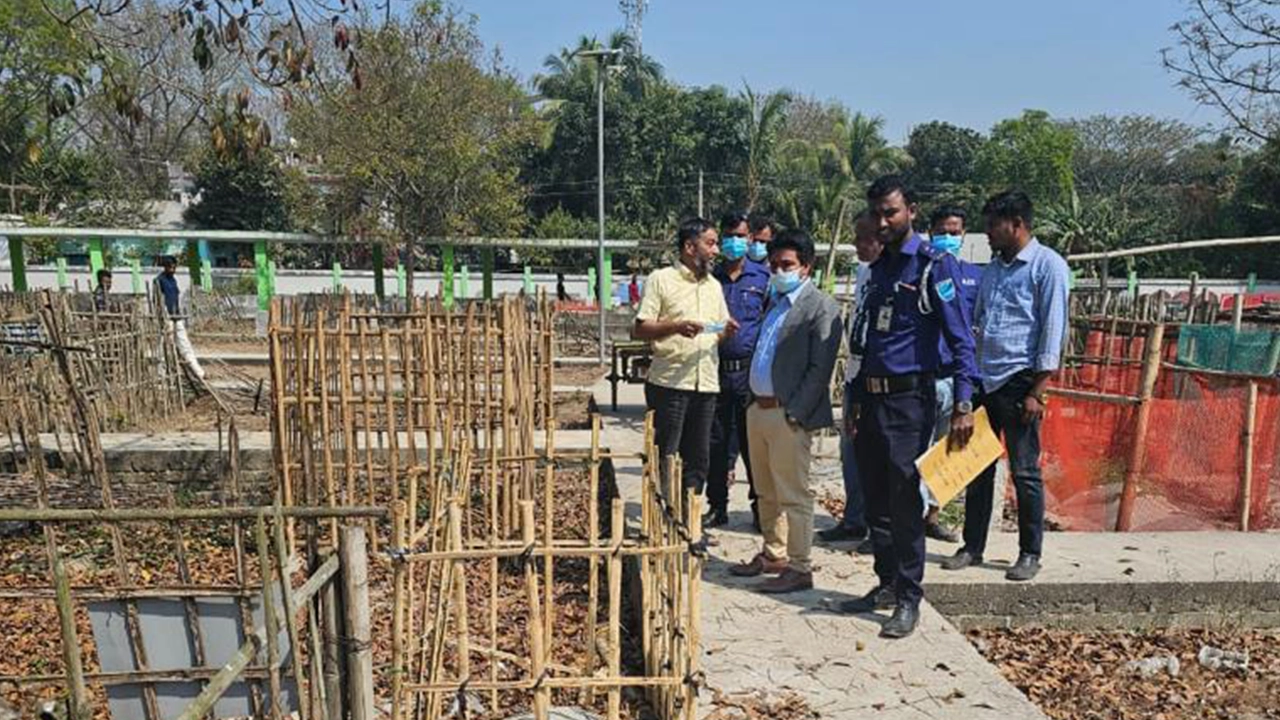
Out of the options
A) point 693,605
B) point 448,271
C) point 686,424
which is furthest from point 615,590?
point 448,271

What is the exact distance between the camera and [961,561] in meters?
4.50

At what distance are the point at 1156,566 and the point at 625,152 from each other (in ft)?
90.5

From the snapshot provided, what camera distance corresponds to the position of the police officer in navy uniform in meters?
3.68

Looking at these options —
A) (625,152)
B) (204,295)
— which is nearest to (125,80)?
(204,295)

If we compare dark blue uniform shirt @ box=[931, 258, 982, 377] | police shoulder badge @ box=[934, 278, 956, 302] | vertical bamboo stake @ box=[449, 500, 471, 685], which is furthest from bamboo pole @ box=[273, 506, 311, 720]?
dark blue uniform shirt @ box=[931, 258, 982, 377]

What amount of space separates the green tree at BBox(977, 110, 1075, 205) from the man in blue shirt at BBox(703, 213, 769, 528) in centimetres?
3556

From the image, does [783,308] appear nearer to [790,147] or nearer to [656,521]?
[656,521]

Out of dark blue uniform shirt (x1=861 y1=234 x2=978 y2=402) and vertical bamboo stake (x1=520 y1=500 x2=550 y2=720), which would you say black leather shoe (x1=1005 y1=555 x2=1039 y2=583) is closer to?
dark blue uniform shirt (x1=861 y1=234 x2=978 y2=402)

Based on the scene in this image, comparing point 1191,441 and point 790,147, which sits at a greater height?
point 790,147

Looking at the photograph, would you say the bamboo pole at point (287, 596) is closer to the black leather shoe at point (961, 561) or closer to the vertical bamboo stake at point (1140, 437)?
the black leather shoe at point (961, 561)

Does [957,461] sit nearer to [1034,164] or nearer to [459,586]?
[459,586]

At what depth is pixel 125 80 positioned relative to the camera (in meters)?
4.76

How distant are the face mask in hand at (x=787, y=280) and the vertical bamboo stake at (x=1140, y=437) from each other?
2402 mm

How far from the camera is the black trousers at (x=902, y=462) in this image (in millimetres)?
3689
